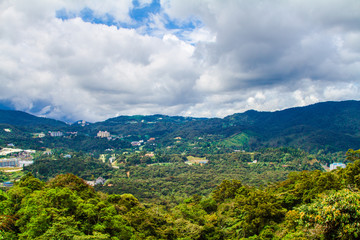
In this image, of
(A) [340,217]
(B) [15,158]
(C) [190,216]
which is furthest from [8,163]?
(A) [340,217]

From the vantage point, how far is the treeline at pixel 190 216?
454 inches

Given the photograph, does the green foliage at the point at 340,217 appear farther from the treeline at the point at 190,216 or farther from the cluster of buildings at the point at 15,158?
the cluster of buildings at the point at 15,158

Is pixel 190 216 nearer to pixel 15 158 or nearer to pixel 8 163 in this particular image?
pixel 8 163

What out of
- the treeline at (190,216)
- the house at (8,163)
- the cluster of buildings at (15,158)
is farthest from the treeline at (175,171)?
the treeline at (190,216)

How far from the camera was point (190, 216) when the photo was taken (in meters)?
30.3

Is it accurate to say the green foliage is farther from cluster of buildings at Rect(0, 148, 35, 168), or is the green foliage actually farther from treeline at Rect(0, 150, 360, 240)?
cluster of buildings at Rect(0, 148, 35, 168)

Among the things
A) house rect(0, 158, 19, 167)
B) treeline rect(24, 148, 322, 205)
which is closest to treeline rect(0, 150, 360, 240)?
treeline rect(24, 148, 322, 205)

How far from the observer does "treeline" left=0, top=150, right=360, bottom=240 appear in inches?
454

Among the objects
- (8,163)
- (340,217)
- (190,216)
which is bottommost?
(190,216)

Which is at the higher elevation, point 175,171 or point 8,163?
point 8,163

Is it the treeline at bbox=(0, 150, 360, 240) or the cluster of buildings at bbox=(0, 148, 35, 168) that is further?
the cluster of buildings at bbox=(0, 148, 35, 168)

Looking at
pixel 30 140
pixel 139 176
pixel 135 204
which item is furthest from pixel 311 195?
pixel 30 140

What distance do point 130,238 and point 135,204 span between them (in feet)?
37.0

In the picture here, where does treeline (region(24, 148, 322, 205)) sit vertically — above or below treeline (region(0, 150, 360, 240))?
below
